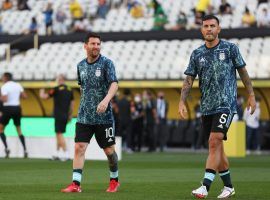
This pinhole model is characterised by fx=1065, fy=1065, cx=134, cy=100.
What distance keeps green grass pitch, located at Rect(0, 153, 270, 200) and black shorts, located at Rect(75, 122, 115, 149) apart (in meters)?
0.73

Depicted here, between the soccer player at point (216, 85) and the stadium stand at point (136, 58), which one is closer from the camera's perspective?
the soccer player at point (216, 85)

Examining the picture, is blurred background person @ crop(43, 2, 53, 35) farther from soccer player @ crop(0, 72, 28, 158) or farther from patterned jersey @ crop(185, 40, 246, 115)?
patterned jersey @ crop(185, 40, 246, 115)

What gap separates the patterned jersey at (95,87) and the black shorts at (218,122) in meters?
1.75

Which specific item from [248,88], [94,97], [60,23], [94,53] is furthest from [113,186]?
[60,23]

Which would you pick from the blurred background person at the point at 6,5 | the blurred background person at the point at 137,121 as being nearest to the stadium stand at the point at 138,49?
the blurred background person at the point at 137,121

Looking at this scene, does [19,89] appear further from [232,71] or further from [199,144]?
[232,71]

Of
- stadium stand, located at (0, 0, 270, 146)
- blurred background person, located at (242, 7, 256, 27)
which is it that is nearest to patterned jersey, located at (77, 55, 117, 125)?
stadium stand, located at (0, 0, 270, 146)

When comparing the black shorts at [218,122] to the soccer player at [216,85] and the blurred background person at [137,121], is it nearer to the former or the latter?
the soccer player at [216,85]

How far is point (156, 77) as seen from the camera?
125ft

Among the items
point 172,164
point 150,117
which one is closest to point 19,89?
point 172,164

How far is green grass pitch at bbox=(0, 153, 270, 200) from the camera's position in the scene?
1443cm

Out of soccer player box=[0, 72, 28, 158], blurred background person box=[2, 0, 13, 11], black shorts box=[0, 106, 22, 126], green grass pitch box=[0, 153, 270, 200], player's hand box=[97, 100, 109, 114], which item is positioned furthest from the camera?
blurred background person box=[2, 0, 13, 11]

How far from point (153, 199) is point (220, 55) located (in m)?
2.08

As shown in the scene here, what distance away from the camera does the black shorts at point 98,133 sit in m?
15.2
